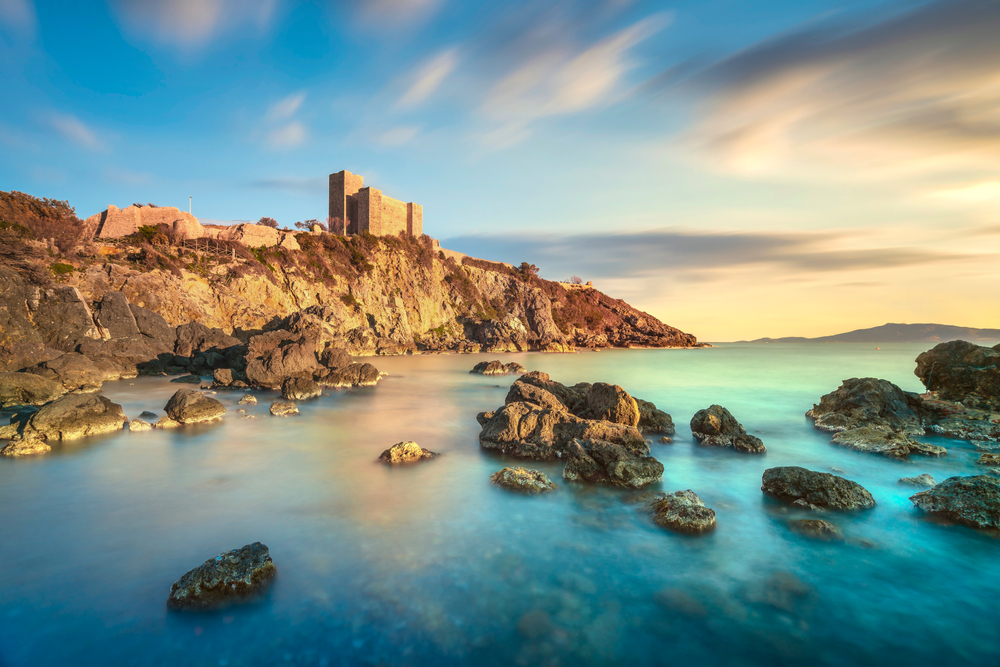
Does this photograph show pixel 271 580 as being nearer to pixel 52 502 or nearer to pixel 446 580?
pixel 446 580

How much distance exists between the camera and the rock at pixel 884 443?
368 inches

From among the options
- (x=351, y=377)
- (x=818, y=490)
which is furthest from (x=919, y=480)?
(x=351, y=377)

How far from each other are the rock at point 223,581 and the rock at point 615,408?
7540mm

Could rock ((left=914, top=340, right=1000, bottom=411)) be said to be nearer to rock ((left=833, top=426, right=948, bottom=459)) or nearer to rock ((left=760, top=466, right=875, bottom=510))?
rock ((left=833, top=426, right=948, bottom=459))

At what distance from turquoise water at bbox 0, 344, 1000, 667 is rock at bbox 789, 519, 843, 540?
0.51ft

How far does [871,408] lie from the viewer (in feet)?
39.1

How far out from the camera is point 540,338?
6272cm

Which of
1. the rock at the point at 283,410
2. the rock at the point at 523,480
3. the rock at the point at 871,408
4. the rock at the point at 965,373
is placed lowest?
the rock at the point at 283,410

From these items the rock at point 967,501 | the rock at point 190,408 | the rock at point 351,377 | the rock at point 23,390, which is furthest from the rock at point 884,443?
the rock at point 23,390

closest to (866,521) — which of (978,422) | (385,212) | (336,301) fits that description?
(978,422)

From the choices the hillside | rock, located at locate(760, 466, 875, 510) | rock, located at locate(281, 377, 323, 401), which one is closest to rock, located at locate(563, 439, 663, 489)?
rock, located at locate(760, 466, 875, 510)

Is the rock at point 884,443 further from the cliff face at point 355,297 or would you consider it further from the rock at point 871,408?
the cliff face at point 355,297

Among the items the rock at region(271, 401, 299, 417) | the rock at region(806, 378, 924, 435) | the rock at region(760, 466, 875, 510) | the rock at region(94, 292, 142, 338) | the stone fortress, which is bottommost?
the rock at region(271, 401, 299, 417)

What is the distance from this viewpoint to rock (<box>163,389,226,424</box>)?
11.6m
